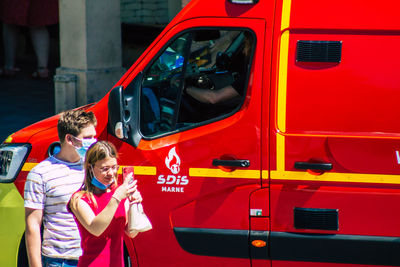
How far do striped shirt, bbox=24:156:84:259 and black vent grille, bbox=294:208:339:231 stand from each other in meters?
1.40

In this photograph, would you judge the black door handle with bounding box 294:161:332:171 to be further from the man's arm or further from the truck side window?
the man's arm

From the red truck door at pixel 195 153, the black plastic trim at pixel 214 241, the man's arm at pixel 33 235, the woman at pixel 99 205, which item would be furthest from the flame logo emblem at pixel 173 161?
the man's arm at pixel 33 235

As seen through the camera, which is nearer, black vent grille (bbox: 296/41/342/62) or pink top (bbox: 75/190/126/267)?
pink top (bbox: 75/190/126/267)

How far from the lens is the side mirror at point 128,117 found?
427 centimetres

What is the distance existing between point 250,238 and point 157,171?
740 millimetres

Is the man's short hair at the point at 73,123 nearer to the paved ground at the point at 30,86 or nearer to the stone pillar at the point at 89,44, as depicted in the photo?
the paved ground at the point at 30,86

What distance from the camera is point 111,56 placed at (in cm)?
1011

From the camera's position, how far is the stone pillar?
9.73 meters

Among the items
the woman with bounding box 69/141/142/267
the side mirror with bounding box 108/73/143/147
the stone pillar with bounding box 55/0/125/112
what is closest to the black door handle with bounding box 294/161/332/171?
the side mirror with bounding box 108/73/143/147

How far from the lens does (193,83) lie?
453 cm

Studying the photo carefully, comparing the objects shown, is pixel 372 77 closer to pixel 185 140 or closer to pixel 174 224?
pixel 185 140

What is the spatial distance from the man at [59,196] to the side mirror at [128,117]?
17.6 inches

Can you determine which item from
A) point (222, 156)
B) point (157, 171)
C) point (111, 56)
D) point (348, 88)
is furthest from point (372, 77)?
point (111, 56)

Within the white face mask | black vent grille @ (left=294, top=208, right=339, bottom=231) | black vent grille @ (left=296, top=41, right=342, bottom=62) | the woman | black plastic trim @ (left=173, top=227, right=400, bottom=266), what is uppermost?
black vent grille @ (left=296, top=41, right=342, bottom=62)
